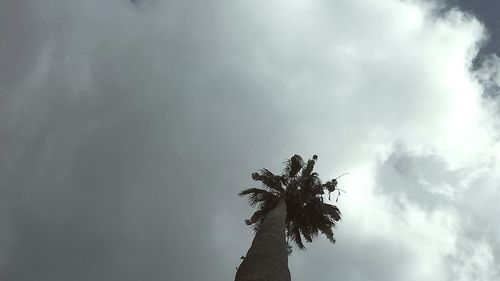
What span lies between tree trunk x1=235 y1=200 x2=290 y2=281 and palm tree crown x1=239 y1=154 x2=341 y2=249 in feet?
24.3

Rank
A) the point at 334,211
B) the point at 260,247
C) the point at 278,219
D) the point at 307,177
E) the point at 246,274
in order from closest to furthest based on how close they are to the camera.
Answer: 1. the point at 246,274
2. the point at 260,247
3. the point at 278,219
4. the point at 334,211
5. the point at 307,177

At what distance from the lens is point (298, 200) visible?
1975 centimetres

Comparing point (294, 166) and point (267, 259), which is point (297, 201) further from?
point (267, 259)

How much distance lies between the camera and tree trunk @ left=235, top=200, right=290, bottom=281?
357 inches

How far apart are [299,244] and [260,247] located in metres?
11.0

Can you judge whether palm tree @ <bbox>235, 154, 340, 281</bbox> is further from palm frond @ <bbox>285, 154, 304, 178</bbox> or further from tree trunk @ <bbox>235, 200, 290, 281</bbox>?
tree trunk @ <bbox>235, 200, 290, 281</bbox>

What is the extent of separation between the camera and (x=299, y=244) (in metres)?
21.2

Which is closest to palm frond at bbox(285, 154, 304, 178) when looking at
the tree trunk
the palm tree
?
the palm tree

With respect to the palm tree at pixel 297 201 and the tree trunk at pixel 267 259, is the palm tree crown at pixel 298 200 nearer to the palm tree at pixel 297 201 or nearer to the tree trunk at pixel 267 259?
the palm tree at pixel 297 201

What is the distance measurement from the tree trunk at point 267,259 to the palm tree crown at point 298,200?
24.3 ft

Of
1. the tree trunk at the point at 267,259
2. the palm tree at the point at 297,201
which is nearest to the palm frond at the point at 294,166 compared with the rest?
the palm tree at the point at 297,201

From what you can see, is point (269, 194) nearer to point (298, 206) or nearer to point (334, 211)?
point (298, 206)

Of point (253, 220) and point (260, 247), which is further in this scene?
point (253, 220)

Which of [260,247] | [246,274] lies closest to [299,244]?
[260,247]
